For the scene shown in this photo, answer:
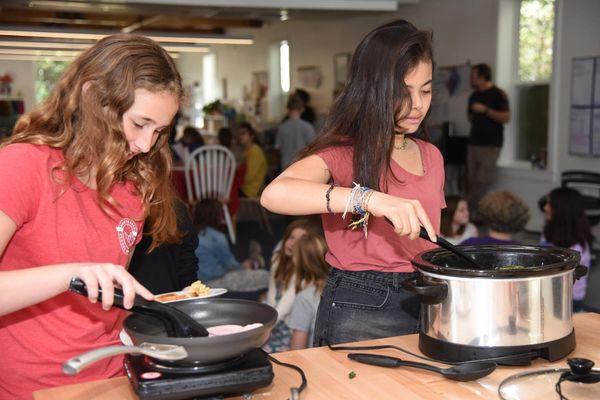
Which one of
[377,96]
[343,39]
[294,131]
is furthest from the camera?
[343,39]

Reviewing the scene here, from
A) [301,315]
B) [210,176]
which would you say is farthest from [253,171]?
[301,315]

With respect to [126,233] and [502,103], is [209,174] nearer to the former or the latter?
[502,103]

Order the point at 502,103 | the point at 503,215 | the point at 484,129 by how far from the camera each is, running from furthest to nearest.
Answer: the point at 484,129 → the point at 502,103 → the point at 503,215

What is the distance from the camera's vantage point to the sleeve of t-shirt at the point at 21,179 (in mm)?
1230

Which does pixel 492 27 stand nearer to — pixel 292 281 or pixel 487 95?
pixel 487 95

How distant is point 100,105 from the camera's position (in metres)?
1.34

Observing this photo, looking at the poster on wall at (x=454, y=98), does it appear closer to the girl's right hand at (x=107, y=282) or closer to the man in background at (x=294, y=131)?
the man in background at (x=294, y=131)

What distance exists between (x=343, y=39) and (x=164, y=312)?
893 cm

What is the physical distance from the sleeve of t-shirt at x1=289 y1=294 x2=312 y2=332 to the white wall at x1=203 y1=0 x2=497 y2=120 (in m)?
4.95

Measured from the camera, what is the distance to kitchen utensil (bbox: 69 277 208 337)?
1.12m

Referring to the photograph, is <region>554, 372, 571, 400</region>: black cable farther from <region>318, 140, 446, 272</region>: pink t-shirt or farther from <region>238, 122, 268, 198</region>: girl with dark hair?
<region>238, 122, 268, 198</region>: girl with dark hair

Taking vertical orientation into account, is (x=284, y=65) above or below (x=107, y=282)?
above

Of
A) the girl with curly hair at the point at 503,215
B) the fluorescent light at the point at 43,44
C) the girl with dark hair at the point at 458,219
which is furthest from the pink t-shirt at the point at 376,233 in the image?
the fluorescent light at the point at 43,44

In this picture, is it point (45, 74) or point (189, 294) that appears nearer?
point (189, 294)
